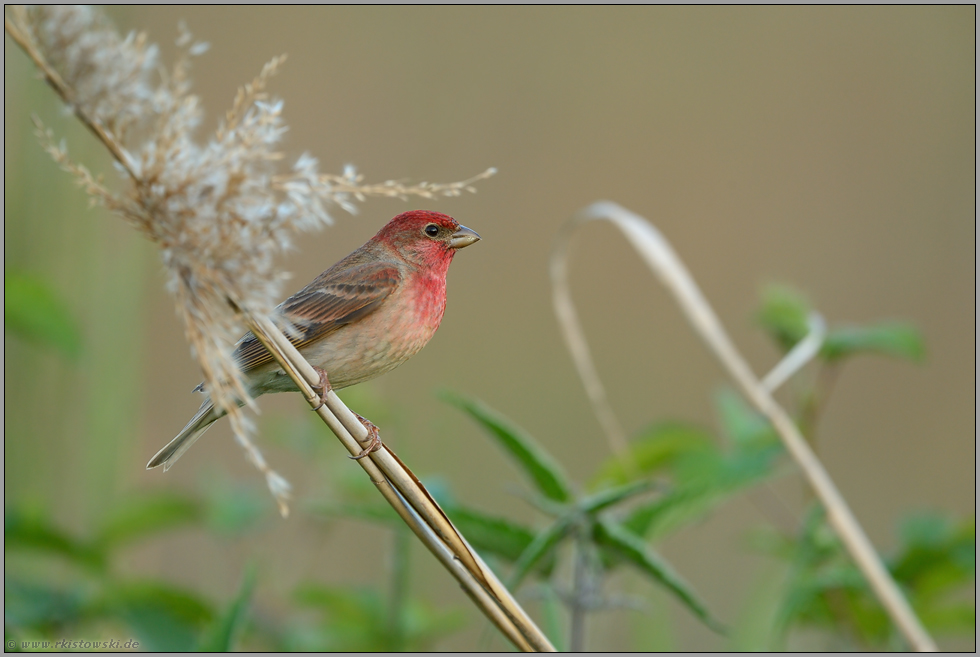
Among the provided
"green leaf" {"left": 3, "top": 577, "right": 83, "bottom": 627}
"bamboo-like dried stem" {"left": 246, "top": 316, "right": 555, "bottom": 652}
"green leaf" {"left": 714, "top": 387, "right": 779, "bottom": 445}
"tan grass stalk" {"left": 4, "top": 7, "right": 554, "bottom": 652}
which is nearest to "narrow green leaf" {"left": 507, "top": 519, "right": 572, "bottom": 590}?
"bamboo-like dried stem" {"left": 246, "top": 316, "right": 555, "bottom": 652}

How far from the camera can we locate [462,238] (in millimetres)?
1335

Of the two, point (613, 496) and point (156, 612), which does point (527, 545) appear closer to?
point (613, 496)

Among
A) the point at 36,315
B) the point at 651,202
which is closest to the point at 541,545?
the point at 36,315

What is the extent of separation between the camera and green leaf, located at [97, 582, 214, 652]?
223 cm

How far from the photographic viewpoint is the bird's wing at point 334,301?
1.41 m

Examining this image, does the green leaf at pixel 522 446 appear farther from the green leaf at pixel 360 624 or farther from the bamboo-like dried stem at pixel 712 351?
the green leaf at pixel 360 624

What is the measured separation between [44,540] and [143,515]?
28cm

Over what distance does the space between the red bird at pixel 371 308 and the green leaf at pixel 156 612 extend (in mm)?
917

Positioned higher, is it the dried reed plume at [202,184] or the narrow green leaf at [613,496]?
the dried reed plume at [202,184]

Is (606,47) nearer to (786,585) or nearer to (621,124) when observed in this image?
(621,124)

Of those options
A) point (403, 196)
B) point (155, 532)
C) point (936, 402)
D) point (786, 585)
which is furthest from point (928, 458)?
point (403, 196)

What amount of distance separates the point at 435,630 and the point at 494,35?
16.1ft

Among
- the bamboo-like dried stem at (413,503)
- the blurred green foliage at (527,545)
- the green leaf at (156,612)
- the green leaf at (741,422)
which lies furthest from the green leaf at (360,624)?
the bamboo-like dried stem at (413,503)

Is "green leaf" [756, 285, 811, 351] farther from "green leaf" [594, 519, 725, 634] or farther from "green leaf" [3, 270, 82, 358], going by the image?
"green leaf" [3, 270, 82, 358]
